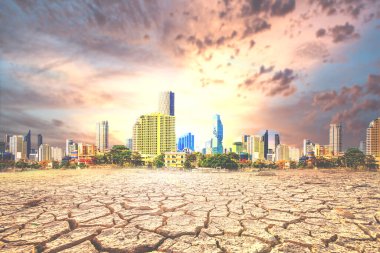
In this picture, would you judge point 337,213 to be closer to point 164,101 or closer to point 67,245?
point 67,245

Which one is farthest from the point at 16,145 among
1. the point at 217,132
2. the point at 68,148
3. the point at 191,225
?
the point at 191,225

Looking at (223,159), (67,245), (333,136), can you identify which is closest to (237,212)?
(67,245)

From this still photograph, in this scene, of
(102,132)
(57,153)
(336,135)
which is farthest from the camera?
(102,132)

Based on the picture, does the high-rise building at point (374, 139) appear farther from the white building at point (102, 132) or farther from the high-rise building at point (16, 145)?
the white building at point (102, 132)

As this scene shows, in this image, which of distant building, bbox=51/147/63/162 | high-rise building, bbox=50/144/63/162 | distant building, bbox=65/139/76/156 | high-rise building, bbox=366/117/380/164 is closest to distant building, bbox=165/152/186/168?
high-rise building, bbox=366/117/380/164

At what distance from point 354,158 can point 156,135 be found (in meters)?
65.8

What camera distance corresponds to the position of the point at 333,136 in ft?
438

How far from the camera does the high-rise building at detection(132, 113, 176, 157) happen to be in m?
86.4

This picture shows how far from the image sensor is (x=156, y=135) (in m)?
87.1

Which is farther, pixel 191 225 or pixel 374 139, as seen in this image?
pixel 374 139

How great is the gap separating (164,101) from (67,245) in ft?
567

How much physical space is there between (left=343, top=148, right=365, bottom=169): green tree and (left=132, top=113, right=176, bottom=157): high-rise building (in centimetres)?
6141

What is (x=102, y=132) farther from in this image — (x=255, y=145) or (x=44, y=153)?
(x=255, y=145)

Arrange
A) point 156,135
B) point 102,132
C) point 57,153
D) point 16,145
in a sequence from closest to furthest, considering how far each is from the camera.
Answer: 1. point 156,135
2. point 16,145
3. point 57,153
4. point 102,132
